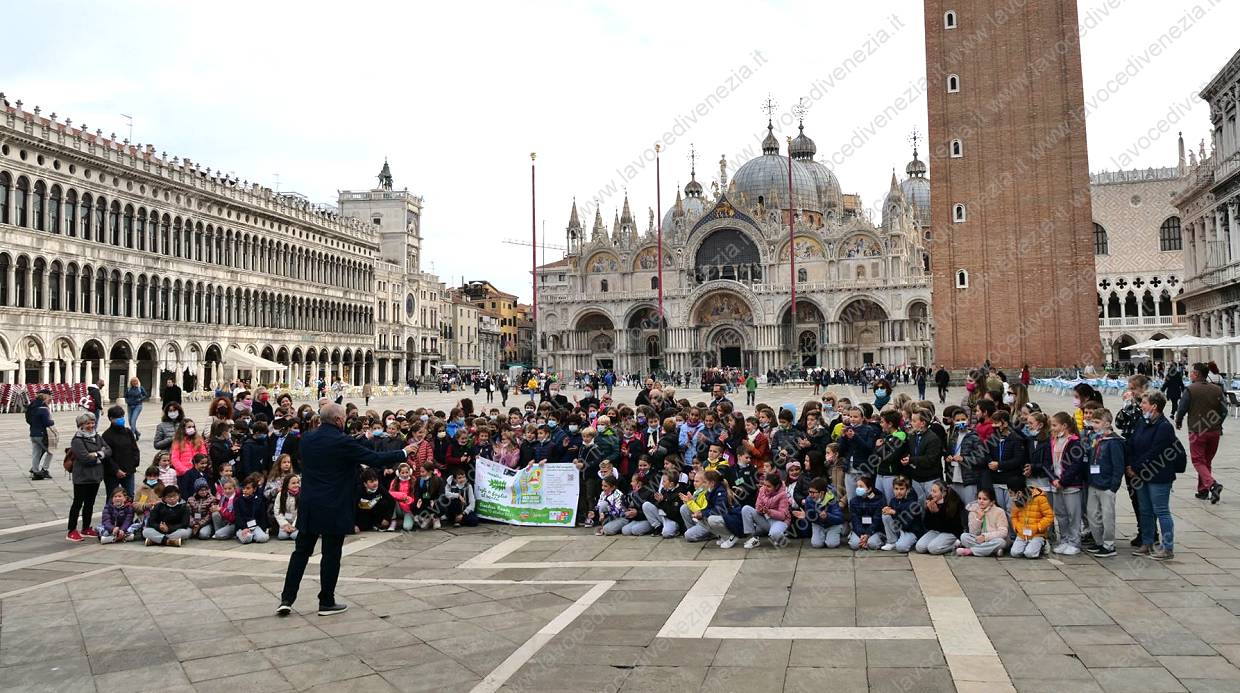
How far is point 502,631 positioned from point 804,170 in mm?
77570

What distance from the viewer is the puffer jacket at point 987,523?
802cm

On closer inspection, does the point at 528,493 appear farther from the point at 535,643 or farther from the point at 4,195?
the point at 4,195

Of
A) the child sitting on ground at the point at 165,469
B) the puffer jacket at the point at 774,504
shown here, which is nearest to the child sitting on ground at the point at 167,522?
the child sitting on ground at the point at 165,469

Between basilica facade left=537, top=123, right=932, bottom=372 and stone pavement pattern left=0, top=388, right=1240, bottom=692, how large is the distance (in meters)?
53.8

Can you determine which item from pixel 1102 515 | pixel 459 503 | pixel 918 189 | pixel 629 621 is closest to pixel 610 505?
pixel 459 503

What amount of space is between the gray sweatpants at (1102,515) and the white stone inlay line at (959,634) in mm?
1582

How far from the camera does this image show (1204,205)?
3906 centimetres

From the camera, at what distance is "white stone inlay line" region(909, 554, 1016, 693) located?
497cm

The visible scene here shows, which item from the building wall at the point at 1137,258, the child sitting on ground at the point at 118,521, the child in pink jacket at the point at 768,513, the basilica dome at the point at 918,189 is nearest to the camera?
the child in pink jacket at the point at 768,513

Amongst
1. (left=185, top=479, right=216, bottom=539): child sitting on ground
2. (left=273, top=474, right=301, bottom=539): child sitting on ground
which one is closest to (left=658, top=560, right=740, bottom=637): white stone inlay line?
(left=273, top=474, right=301, bottom=539): child sitting on ground

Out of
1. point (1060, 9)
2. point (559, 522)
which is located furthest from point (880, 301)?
point (559, 522)

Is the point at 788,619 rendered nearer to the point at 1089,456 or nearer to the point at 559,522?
the point at 1089,456

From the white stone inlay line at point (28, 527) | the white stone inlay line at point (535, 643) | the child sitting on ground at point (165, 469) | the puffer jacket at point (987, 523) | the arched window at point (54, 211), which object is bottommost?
the white stone inlay line at point (535, 643)

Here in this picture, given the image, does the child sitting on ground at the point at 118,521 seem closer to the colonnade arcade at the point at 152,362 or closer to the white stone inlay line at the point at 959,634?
the white stone inlay line at the point at 959,634
